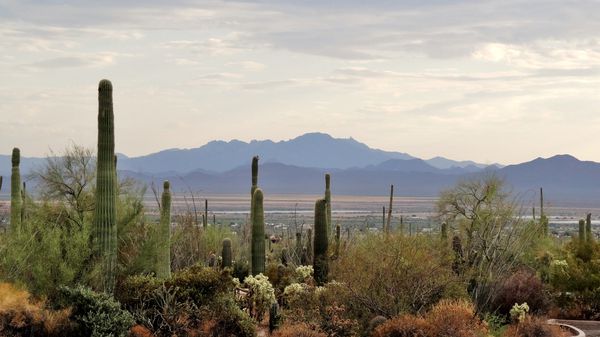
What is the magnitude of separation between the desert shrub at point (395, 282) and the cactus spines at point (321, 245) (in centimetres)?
413

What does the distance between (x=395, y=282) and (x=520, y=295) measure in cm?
560

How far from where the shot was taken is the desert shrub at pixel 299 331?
17.7 m

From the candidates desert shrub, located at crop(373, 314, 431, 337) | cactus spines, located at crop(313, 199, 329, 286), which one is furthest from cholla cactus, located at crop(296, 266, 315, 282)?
desert shrub, located at crop(373, 314, 431, 337)

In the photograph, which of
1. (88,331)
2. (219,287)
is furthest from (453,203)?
(88,331)

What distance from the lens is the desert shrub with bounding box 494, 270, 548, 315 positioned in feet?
79.8

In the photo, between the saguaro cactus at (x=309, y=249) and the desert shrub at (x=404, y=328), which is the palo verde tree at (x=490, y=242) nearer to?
the desert shrub at (x=404, y=328)

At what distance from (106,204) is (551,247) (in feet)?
64.0

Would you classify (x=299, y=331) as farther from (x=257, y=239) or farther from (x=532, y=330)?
(x=257, y=239)

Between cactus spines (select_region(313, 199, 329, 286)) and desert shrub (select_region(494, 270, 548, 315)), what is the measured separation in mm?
4659

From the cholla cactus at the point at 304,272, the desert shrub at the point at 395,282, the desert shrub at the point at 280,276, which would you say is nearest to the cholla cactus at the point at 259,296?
the desert shrub at the point at 395,282

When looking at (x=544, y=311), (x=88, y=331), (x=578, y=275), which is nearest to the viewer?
(x=88, y=331)

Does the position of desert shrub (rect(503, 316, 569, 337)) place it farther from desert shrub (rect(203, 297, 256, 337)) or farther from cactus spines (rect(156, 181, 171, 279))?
cactus spines (rect(156, 181, 171, 279))

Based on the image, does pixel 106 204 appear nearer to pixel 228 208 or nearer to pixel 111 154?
pixel 111 154

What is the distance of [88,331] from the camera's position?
18.4m
